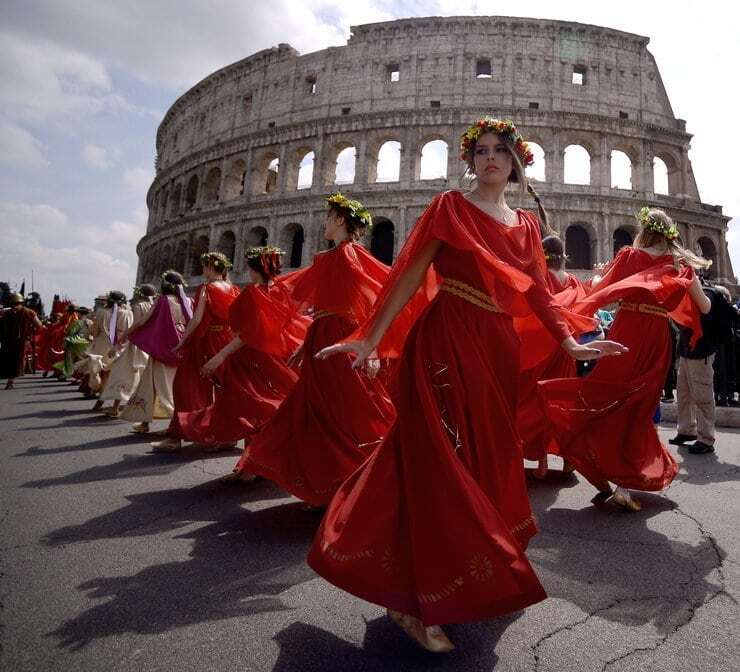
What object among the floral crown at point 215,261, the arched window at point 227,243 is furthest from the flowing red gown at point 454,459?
the arched window at point 227,243

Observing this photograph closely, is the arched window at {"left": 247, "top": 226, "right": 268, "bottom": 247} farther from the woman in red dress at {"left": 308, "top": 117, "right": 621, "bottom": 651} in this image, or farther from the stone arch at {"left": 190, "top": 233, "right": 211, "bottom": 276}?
the woman in red dress at {"left": 308, "top": 117, "right": 621, "bottom": 651}

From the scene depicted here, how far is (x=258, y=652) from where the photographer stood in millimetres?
1716

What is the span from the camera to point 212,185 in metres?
32.1

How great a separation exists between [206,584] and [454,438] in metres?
1.44

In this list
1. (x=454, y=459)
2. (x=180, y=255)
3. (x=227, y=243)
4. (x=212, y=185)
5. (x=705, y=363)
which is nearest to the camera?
(x=454, y=459)

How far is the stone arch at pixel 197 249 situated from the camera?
30.7 metres

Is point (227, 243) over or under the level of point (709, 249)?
over

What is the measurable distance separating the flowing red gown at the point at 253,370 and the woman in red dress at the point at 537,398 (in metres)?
2.11

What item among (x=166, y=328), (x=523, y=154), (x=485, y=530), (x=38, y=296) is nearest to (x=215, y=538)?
(x=485, y=530)

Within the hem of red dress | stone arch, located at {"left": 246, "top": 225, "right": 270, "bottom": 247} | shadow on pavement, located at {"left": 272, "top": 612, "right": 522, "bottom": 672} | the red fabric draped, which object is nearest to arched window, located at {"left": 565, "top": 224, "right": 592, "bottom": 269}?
stone arch, located at {"left": 246, "top": 225, "right": 270, "bottom": 247}

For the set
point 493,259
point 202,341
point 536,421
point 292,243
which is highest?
point 292,243

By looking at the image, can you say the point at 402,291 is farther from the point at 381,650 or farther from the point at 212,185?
the point at 212,185

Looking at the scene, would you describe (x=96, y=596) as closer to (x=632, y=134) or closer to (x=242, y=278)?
(x=242, y=278)

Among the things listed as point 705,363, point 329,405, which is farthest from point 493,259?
point 705,363
